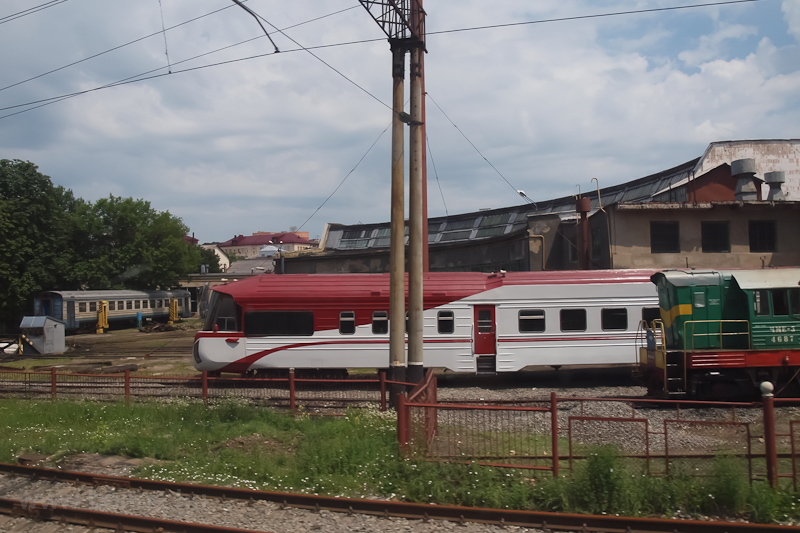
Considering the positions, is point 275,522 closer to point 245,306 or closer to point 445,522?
point 445,522

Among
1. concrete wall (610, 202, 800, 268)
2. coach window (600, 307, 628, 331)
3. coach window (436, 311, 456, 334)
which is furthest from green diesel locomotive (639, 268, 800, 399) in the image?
concrete wall (610, 202, 800, 268)

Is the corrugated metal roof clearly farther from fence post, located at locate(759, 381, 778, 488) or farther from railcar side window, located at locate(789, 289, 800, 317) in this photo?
fence post, located at locate(759, 381, 778, 488)

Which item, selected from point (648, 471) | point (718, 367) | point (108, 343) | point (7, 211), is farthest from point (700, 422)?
point (7, 211)

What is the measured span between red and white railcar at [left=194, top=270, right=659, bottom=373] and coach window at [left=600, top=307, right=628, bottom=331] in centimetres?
3

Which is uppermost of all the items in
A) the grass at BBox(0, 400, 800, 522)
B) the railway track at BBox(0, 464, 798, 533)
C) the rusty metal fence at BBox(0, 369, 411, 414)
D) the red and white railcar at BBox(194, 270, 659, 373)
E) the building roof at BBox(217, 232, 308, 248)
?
the building roof at BBox(217, 232, 308, 248)

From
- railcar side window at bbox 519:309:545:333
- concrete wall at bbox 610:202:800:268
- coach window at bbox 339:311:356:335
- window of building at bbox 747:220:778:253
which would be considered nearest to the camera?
railcar side window at bbox 519:309:545:333

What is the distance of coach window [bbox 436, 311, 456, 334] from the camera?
18.5 meters

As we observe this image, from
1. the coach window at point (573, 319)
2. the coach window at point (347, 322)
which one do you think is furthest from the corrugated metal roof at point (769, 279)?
the coach window at point (347, 322)

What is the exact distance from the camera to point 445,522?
7500mm

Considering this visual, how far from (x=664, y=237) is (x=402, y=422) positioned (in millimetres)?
19994

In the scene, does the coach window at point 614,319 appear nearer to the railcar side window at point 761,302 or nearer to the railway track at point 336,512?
the railcar side window at point 761,302

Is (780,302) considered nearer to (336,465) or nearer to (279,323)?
(336,465)

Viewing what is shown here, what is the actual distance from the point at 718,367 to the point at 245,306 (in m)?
12.9

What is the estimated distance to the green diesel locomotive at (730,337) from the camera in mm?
14406
